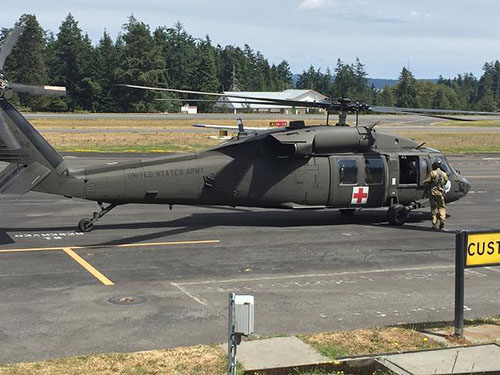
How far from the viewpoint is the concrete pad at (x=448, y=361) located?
7.43m

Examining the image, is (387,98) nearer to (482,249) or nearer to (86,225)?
(86,225)

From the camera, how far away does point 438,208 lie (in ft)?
60.2

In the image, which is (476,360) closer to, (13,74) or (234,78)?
(13,74)

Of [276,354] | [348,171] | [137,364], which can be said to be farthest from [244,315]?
[348,171]

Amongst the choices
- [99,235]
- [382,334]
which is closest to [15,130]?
[99,235]

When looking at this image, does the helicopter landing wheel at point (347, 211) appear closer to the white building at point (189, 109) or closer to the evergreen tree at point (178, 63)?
the white building at point (189, 109)

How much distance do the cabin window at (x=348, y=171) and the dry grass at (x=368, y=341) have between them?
9516 millimetres

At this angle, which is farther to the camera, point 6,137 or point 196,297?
point 6,137

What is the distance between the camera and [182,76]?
158375 mm

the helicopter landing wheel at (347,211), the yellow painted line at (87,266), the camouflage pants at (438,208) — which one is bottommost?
the yellow painted line at (87,266)

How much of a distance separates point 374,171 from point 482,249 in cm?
999

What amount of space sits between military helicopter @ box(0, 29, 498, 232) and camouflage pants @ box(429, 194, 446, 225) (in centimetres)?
89

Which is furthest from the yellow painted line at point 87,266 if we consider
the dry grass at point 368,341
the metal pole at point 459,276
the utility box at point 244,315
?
the metal pole at point 459,276

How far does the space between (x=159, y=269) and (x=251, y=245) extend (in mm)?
3310
